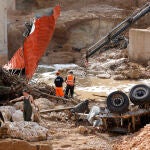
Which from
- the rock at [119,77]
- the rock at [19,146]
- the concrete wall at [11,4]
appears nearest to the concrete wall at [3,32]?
the concrete wall at [11,4]

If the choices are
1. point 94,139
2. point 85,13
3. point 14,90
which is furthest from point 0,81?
point 85,13

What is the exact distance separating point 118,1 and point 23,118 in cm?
2539

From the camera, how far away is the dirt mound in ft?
32.6

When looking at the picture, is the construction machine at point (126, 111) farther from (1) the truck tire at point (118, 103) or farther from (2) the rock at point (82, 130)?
(2) the rock at point (82, 130)

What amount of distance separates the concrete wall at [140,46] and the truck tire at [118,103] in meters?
13.2

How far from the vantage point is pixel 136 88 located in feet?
42.8

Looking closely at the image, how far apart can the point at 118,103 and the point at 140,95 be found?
782 mm

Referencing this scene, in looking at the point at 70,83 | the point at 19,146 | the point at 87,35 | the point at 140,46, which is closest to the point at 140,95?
the point at 19,146

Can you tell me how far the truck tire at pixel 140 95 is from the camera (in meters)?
12.4

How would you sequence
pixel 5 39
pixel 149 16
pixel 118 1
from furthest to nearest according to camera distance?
1. pixel 118 1
2. pixel 149 16
3. pixel 5 39

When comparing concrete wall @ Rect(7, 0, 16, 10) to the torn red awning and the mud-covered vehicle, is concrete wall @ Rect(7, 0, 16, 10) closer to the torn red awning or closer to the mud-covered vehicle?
the torn red awning

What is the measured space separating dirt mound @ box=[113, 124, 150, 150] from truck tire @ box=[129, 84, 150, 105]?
1.32 m

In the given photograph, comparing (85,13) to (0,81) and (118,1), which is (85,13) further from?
(0,81)

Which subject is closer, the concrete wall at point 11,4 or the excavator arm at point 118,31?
the excavator arm at point 118,31
